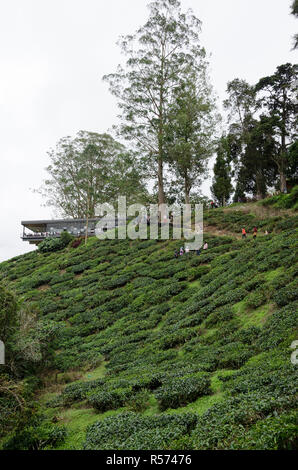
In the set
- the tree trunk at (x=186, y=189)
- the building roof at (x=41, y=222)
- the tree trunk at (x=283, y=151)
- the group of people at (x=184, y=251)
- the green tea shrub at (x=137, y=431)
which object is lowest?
the green tea shrub at (x=137, y=431)

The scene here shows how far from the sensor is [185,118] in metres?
30.9

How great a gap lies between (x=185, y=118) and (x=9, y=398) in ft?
92.8

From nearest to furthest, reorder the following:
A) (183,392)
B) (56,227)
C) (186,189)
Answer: (183,392), (186,189), (56,227)

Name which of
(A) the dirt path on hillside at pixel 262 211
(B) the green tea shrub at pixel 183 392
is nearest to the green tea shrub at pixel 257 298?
(B) the green tea shrub at pixel 183 392

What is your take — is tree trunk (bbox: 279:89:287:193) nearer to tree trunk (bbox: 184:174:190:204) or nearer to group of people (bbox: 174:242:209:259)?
tree trunk (bbox: 184:174:190:204)

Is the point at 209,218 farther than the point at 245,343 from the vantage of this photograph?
Yes

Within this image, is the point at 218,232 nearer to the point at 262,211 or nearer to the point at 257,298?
the point at 262,211

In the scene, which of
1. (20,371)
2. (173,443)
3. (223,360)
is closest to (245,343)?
(223,360)

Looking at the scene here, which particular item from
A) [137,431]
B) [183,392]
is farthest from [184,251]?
[137,431]

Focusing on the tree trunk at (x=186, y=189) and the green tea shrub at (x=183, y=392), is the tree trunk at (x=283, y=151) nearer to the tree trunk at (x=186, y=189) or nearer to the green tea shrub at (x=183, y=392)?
the tree trunk at (x=186, y=189)

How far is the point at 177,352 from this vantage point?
11.4 meters

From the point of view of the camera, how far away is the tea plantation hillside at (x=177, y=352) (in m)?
6.12

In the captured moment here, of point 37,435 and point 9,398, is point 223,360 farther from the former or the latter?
point 9,398
